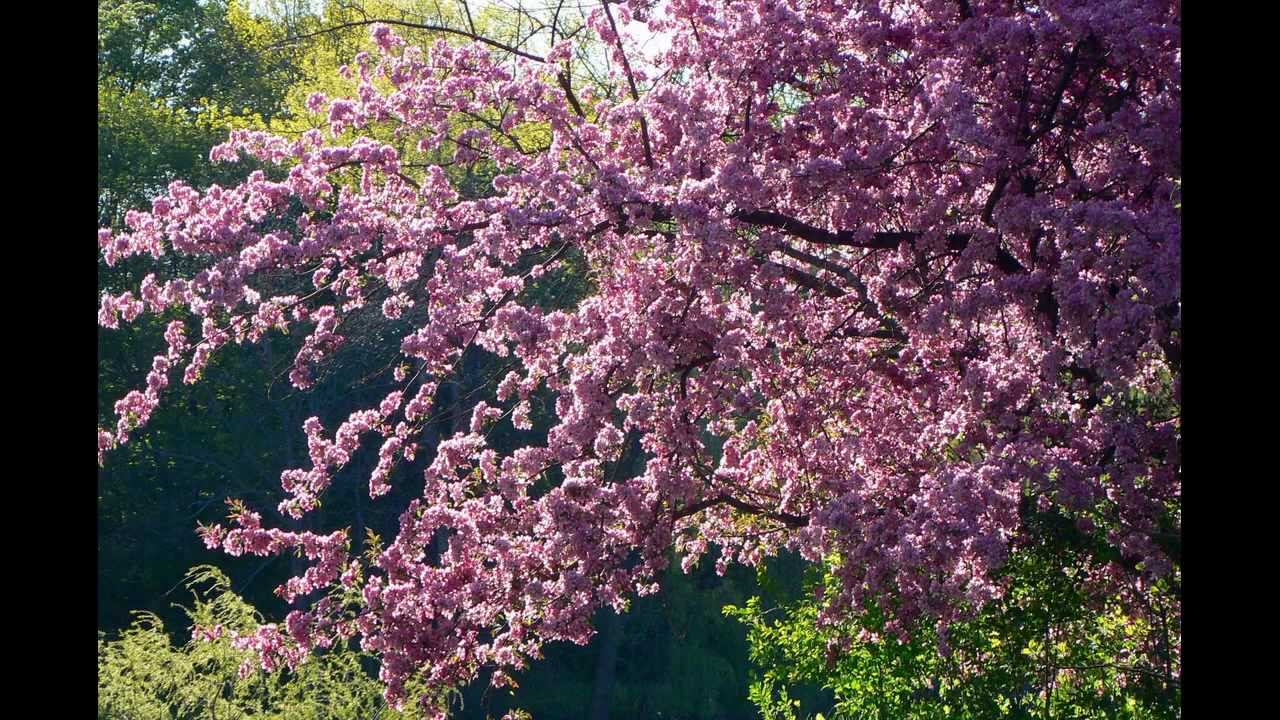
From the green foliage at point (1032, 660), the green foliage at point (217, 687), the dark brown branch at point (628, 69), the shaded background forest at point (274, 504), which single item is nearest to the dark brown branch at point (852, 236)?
the dark brown branch at point (628, 69)

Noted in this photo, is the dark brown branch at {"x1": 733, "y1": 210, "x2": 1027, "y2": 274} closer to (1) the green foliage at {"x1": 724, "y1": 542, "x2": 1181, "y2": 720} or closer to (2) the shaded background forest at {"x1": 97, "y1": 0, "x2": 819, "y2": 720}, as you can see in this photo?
(1) the green foliage at {"x1": 724, "y1": 542, "x2": 1181, "y2": 720}

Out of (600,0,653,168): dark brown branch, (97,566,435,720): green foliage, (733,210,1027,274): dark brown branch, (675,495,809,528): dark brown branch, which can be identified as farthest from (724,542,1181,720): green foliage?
(97,566,435,720): green foliage

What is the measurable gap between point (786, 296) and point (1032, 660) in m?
1.86

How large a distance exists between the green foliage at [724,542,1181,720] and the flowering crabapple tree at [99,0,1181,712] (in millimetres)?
Answer: 155

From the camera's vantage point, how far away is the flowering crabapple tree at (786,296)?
4.00 m

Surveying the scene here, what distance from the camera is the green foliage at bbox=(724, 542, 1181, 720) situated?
4.95 m

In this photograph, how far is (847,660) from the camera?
240 inches

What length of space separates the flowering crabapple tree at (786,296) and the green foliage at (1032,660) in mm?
155

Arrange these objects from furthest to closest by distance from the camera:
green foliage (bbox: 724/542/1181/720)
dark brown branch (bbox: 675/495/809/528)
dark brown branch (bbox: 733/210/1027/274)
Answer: dark brown branch (bbox: 675/495/809/528) → green foliage (bbox: 724/542/1181/720) → dark brown branch (bbox: 733/210/1027/274)

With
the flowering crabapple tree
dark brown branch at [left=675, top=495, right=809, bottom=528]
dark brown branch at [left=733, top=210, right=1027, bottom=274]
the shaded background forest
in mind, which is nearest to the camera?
the flowering crabapple tree
